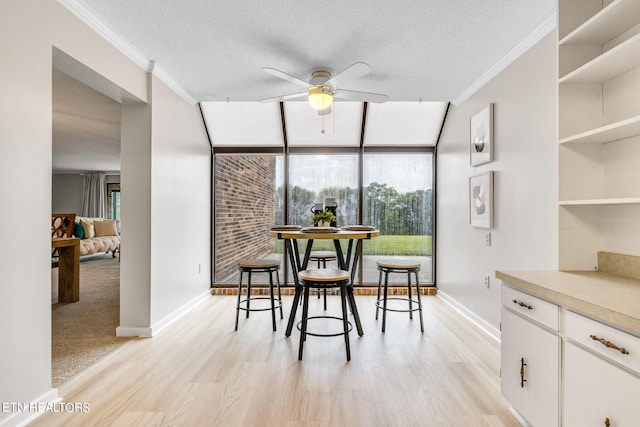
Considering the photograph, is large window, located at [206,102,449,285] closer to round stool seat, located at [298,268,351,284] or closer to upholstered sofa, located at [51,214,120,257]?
round stool seat, located at [298,268,351,284]

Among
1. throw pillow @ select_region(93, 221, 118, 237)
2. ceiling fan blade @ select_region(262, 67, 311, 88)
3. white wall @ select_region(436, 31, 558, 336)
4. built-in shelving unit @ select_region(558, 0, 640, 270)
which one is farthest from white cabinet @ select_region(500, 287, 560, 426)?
throw pillow @ select_region(93, 221, 118, 237)

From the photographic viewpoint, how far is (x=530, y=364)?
1647 millimetres

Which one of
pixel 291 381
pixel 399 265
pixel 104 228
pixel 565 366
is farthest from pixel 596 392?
pixel 104 228

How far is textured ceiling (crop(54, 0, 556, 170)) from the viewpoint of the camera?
2.22 metres

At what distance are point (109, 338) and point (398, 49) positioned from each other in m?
3.54

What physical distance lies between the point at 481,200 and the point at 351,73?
1.75 meters

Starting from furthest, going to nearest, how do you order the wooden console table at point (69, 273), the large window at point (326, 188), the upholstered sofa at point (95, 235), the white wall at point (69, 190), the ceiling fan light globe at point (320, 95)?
→ the white wall at point (69, 190)
the upholstered sofa at point (95, 235)
the large window at point (326, 188)
the wooden console table at point (69, 273)
the ceiling fan light globe at point (320, 95)

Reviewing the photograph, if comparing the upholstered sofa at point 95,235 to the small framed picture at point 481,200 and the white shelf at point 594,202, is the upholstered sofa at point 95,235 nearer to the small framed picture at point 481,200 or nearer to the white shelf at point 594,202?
the small framed picture at point 481,200

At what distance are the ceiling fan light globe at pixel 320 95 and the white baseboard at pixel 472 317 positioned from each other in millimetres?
2510

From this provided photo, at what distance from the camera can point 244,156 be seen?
4.91m

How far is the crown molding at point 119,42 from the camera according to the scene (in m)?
2.21

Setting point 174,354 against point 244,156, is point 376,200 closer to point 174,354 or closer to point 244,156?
point 244,156

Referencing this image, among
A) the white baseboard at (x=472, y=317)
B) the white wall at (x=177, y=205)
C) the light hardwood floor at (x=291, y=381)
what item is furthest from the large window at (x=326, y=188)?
the light hardwood floor at (x=291, y=381)

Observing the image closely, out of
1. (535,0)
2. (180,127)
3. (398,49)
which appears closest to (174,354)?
(180,127)
